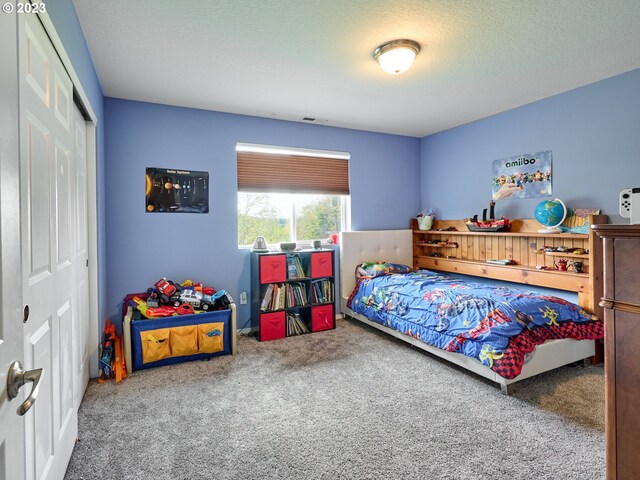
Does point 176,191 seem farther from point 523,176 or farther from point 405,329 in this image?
point 523,176

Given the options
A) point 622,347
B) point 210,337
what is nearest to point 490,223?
point 622,347

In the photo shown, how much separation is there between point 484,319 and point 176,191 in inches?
121

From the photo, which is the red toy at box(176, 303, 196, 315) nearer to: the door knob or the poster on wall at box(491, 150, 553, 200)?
the door knob

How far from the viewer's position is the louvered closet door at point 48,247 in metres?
1.17

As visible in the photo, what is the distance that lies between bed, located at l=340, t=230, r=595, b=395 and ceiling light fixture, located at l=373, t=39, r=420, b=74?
218 centimetres

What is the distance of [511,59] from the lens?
2.62m

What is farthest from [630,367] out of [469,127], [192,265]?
[469,127]

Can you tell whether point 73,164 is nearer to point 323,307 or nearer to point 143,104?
point 143,104

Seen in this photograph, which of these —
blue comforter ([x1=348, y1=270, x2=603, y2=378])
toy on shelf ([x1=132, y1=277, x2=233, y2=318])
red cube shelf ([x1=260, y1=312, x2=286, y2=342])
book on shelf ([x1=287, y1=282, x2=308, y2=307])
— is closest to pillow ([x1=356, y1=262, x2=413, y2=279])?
blue comforter ([x1=348, y1=270, x2=603, y2=378])

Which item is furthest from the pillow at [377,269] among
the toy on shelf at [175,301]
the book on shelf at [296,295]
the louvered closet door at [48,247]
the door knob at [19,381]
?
the door knob at [19,381]

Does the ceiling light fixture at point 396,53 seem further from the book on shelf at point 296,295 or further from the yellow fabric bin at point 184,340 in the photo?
the yellow fabric bin at point 184,340

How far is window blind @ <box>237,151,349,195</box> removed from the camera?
3.94m

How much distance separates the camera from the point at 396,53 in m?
2.38

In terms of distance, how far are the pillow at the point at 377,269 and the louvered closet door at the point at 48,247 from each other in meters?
3.00
